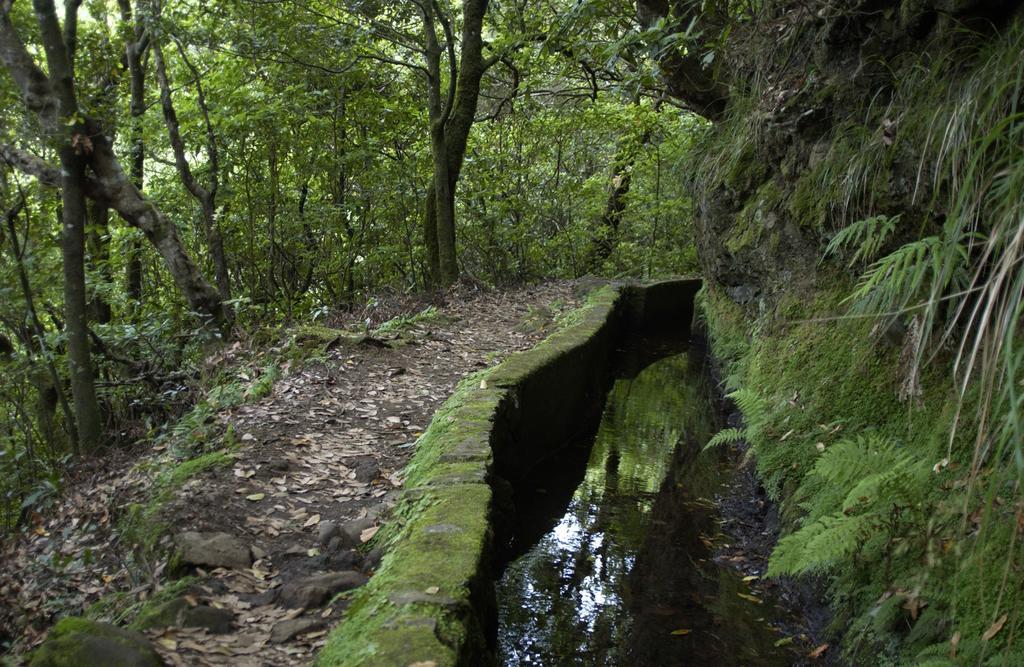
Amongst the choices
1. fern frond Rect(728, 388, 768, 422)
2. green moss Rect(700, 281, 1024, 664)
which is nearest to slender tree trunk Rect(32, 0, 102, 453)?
fern frond Rect(728, 388, 768, 422)

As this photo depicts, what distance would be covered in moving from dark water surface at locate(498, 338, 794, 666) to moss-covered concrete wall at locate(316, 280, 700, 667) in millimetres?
399

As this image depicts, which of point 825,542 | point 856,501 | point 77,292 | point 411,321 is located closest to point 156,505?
point 77,292

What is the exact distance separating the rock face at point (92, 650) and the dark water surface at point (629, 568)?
5.69 feet

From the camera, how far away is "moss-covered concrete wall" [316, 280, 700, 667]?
8.18 feet

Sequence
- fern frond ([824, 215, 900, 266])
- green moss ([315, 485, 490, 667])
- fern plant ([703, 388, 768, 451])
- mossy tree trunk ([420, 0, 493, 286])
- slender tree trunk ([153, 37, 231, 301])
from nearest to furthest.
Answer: green moss ([315, 485, 490, 667])
fern frond ([824, 215, 900, 266])
fern plant ([703, 388, 768, 451])
slender tree trunk ([153, 37, 231, 301])
mossy tree trunk ([420, 0, 493, 286])

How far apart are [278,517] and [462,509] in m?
1.18

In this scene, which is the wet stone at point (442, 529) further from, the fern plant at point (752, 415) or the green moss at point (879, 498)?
the fern plant at point (752, 415)

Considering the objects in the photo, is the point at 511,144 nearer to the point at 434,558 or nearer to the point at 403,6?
the point at 403,6

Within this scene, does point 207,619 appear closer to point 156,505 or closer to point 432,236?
point 156,505

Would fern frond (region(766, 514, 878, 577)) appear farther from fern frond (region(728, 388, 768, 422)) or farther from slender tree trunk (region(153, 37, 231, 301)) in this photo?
slender tree trunk (region(153, 37, 231, 301))

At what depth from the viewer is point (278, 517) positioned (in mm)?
3986

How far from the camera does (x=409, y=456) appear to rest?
4.84 m

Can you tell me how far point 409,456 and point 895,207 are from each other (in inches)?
131

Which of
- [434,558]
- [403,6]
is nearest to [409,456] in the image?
[434,558]
